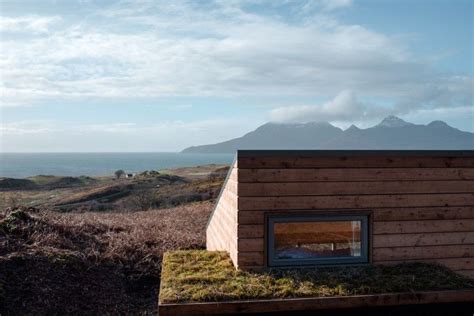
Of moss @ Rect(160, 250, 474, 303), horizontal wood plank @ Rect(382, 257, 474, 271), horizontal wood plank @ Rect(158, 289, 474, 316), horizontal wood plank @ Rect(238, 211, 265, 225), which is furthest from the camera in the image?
horizontal wood plank @ Rect(382, 257, 474, 271)

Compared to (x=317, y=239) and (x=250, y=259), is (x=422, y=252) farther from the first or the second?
(x=250, y=259)

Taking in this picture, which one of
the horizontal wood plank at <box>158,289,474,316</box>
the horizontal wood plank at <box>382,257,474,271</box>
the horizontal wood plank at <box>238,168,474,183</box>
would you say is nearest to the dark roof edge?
the horizontal wood plank at <box>238,168,474,183</box>

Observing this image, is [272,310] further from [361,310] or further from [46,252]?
[46,252]

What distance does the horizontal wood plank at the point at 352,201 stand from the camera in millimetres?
5441

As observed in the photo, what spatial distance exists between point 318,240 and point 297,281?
29.6 inches

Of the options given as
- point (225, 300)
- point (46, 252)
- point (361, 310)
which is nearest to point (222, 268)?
point (225, 300)

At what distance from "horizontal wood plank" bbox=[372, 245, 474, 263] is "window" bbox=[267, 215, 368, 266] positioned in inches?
8.2

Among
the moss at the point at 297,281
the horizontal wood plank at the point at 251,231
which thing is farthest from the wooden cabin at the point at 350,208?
the moss at the point at 297,281

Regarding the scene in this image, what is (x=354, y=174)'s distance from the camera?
18.6ft

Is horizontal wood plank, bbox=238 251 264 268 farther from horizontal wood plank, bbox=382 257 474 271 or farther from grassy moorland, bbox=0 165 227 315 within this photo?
horizontal wood plank, bbox=382 257 474 271

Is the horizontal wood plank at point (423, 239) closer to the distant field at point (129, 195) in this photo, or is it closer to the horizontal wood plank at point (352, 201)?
the horizontal wood plank at point (352, 201)

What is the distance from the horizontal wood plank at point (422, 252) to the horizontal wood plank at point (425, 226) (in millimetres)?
220

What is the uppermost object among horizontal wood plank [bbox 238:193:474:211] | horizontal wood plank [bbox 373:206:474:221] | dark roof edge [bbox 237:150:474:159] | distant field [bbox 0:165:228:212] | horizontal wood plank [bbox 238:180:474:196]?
dark roof edge [bbox 237:150:474:159]

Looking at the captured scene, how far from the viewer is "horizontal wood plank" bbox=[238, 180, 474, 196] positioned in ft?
17.9
